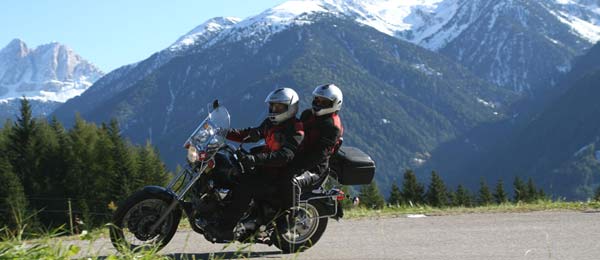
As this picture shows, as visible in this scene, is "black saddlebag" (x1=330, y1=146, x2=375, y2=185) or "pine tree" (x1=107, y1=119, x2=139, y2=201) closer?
"black saddlebag" (x1=330, y1=146, x2=375, y2=185)

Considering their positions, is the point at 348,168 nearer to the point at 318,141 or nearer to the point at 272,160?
the point at 318,141

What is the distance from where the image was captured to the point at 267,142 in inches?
382

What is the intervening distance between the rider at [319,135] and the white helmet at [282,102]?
327 mm

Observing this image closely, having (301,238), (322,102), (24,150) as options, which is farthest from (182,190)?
(24,150)

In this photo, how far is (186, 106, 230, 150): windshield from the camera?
29.7 feet

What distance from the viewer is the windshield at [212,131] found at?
29.7 ft

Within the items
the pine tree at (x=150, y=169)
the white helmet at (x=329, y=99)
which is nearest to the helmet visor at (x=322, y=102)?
the white helmet at (x=329, y=99)

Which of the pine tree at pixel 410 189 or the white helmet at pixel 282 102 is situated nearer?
the white helmet at pixel 282 102

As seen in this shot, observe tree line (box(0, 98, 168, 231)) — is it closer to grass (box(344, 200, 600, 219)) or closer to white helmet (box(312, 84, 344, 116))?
grass (box(344, 200, 600, 219))

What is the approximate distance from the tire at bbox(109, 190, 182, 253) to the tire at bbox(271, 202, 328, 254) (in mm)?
1333

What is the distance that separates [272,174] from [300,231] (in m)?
0.99

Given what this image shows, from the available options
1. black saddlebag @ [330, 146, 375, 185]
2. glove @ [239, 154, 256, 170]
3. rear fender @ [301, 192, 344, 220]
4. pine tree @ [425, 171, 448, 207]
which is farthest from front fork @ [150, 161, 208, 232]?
pine tree @ [425, 171, 448, 207]

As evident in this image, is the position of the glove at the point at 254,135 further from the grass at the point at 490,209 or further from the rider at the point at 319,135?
the grass at the point at 490,209

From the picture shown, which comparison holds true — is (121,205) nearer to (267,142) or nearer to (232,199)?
(232,199)
